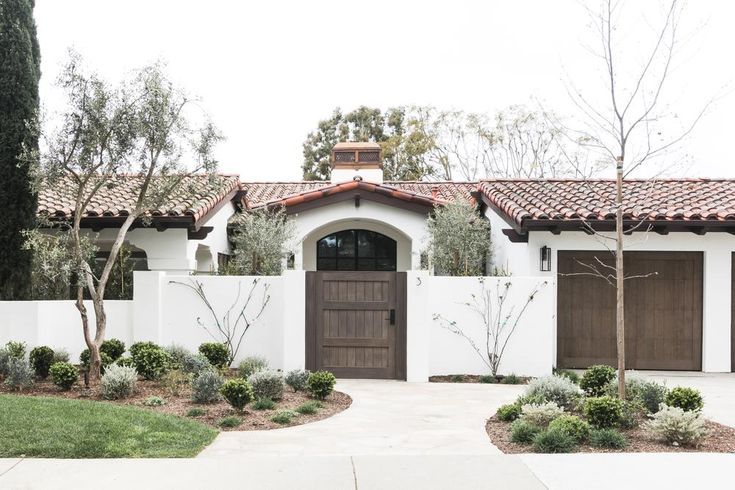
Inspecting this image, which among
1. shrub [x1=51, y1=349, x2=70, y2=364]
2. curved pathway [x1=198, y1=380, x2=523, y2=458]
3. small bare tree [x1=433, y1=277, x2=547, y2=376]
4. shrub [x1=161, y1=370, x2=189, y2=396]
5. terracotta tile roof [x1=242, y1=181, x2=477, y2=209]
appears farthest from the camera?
terracotta tile roof [x1=242, y1=181, x2=477, y2=209]

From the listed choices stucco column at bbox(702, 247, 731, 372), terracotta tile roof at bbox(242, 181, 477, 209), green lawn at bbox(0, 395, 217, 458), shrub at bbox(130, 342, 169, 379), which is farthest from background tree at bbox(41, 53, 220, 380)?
stucco column at bbox(702, 247, 731, 372)

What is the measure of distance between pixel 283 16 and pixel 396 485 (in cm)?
1024

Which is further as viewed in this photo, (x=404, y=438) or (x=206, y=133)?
(x=206, y=133)

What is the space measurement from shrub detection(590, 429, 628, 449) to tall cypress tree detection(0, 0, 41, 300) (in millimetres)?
10424

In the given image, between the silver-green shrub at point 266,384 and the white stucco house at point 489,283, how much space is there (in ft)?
8.59

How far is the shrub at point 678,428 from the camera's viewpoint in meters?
7.33

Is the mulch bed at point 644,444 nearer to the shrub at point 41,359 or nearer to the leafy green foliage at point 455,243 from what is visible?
the leafy green foliage at point 455,243

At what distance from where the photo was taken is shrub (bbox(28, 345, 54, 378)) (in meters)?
10.9

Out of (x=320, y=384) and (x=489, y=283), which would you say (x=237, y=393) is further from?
(x=489, y=283)

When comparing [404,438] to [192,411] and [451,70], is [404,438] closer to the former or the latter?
[192,411]

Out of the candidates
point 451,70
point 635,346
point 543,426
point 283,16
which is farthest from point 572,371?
point 451,70

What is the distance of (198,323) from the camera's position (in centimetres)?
1303

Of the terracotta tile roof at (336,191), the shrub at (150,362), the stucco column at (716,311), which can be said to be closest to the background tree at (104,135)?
the shrub at (150,362)

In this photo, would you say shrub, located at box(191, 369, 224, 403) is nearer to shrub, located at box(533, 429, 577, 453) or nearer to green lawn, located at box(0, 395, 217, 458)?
green lawn, located at box(0, 395, 217, 458)
